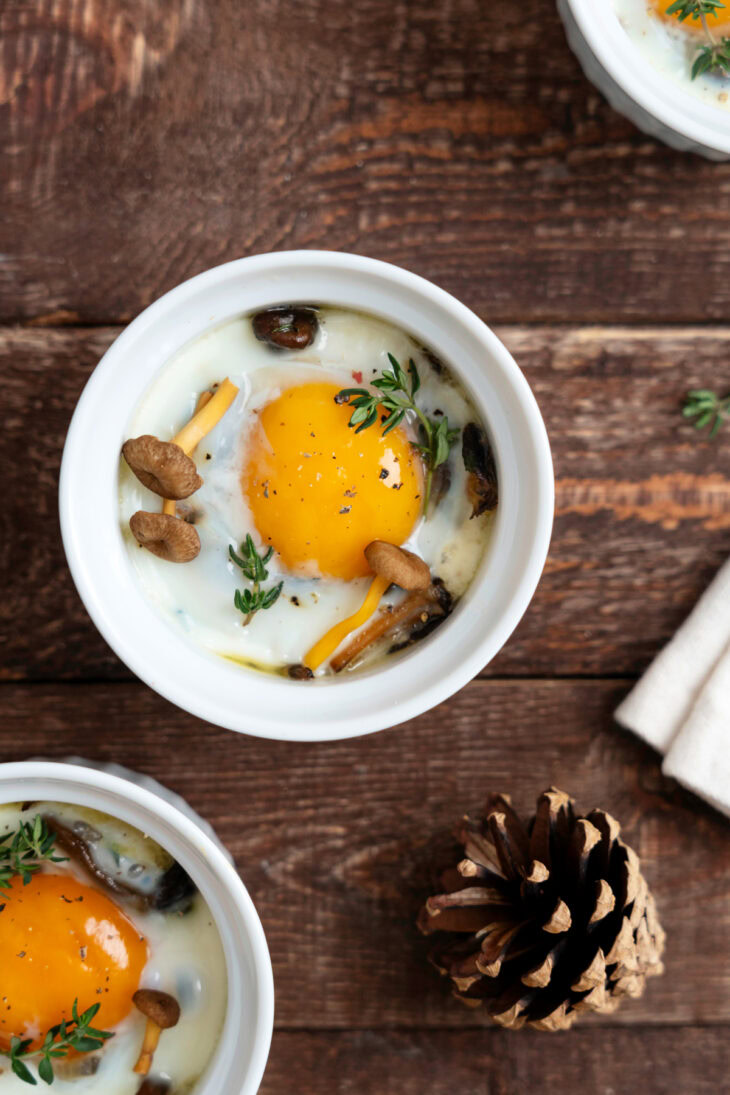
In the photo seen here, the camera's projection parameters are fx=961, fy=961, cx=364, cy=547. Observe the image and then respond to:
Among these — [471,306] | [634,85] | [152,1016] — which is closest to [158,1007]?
[152,1016]

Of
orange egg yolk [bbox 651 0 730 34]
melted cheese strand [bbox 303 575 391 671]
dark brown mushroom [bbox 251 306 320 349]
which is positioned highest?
orange egg yolk [bbox 651 0 730 34]

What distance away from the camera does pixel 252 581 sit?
42.6 inches

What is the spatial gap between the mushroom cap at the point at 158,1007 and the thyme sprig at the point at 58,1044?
5 centimetres

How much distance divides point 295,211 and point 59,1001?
38.5 inches

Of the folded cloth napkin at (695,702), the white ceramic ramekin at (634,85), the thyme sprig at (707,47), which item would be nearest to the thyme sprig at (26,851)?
the folded cloth napkin at (695,702)

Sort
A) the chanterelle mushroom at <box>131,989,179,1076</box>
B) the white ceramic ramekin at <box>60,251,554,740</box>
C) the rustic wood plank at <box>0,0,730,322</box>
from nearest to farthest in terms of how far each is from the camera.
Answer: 1. the white ceramic ramekin at <box>60,251,554,740</box>
2. the chanterelle mushroom at <box>131,989,179,1076</box>
3. the rustic wood plank at <box>0,0,730,322</box>

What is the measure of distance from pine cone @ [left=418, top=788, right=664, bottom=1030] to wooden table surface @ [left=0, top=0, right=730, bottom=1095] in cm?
10

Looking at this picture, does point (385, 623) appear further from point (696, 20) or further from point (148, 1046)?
point (696, 20)

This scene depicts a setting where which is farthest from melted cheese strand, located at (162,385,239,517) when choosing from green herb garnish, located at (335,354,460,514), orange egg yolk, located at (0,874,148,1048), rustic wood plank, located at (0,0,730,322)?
orange egg yolk, located at (0,874,148,1048)

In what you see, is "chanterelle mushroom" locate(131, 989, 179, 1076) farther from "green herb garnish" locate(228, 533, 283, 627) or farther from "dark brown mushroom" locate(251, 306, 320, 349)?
"dark brown mushroom" locate(251, 306, 320, 349)

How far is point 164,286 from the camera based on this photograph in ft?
3.97

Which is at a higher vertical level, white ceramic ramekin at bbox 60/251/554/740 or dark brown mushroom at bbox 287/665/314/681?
white ceramic ramekin at bbox 60/251/554/740

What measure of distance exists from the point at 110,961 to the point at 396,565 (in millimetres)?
562

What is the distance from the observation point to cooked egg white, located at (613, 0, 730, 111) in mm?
1146
